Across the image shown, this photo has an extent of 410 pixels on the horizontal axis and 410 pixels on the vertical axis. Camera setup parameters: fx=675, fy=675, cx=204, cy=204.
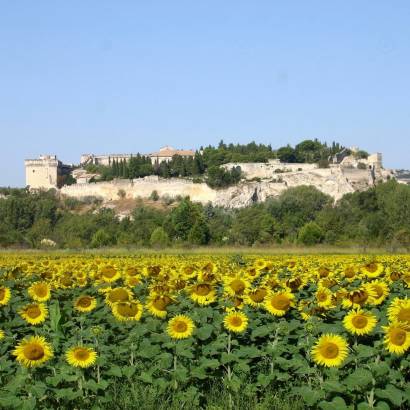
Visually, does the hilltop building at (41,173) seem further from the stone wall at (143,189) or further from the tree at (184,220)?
the tree at (184,220)

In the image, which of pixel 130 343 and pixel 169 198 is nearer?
pixel 130 343

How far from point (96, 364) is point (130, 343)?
29.3 inches

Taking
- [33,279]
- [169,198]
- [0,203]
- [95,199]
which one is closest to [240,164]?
[169,198]

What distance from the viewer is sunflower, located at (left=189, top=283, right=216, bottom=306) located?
6387 mm

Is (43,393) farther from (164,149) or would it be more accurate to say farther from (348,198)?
(164,149)

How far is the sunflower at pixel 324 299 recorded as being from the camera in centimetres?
611

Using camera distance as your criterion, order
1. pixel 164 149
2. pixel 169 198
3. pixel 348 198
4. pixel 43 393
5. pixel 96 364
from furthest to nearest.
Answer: pixel 164 149
pixel 169 198
pixel 348 198
pixel 96 364
pixel 43 393

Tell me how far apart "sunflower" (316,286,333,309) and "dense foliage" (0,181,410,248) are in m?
33.9

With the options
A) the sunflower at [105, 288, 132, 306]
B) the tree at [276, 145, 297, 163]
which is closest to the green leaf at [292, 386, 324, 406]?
the sunflower at [105, 288, 132, 306]

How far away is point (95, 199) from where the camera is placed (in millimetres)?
120812

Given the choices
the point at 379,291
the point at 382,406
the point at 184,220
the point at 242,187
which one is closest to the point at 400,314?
the point at 382,406

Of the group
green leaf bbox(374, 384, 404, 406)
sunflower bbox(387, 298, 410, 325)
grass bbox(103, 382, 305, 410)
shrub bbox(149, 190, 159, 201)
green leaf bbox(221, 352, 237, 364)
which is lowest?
shrub bbox(149, 190, 159, 201)

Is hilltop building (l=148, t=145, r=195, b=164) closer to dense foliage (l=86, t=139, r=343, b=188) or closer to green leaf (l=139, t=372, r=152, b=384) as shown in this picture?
dense foliage (l=86, t=139, r=343, b=188)

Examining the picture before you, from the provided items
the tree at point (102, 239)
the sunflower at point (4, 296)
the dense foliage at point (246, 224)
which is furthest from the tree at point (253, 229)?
the sunflower at point (4, 296)
